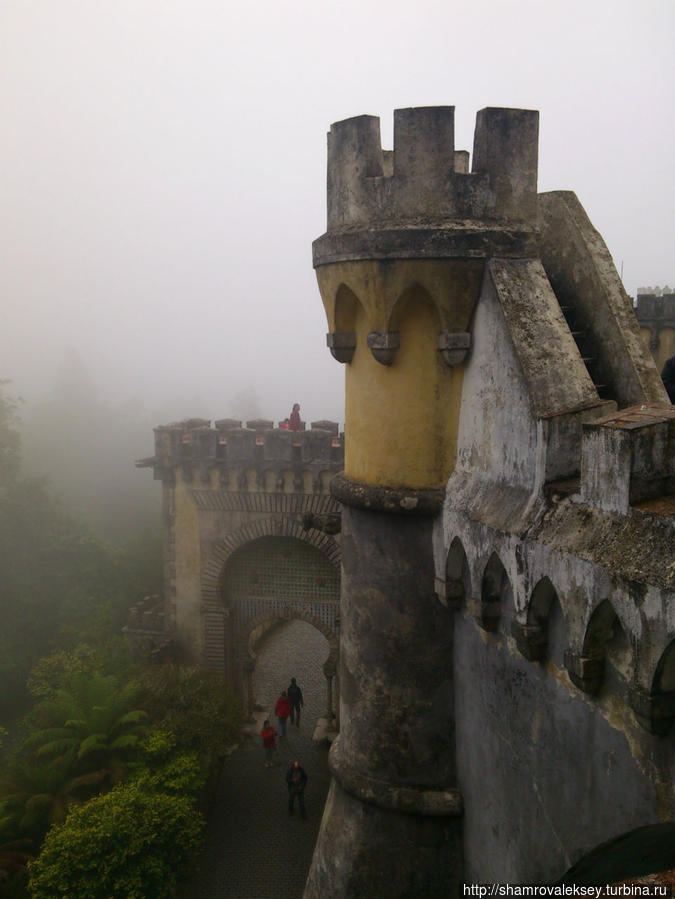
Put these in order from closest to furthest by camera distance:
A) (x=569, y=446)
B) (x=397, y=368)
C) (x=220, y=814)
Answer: (x=569, y=446) < (x=397, y=368) < (x=220, y=814)

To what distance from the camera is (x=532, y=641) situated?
332 cm

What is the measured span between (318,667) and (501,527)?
52.3 ft

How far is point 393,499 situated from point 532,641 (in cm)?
134

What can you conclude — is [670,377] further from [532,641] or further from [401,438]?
[532,641]

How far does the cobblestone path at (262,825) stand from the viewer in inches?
434

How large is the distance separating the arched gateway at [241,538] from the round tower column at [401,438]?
9843 millimetres

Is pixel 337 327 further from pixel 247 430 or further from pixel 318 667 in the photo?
pixel 318 667

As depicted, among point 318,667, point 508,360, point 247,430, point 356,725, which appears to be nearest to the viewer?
point 508,360

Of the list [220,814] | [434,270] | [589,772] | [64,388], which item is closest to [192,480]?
[220,814]

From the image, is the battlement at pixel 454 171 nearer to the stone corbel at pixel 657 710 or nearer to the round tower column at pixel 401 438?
the round tower column at pixel 401 438

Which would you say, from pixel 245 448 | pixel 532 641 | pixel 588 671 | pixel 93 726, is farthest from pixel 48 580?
pixel 588 671

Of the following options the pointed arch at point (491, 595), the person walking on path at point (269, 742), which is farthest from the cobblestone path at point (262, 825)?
the pointed arch at point (491, 595)

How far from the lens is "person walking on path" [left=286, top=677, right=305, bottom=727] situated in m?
15.5

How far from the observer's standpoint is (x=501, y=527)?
3.54 metres
